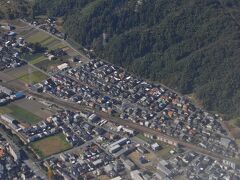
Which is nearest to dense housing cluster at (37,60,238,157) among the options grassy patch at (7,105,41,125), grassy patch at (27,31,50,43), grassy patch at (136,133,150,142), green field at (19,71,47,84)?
green field at (19,71,47,84)

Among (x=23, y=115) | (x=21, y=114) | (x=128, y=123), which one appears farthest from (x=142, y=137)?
(x=21, y=114)

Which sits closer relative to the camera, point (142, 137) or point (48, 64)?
point (142, 137)

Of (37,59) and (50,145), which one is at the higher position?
(37,59)

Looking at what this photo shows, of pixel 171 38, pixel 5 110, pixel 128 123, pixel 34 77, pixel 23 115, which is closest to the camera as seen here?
pixel 128 123

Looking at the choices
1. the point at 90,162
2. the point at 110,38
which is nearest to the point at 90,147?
the point at 90,162

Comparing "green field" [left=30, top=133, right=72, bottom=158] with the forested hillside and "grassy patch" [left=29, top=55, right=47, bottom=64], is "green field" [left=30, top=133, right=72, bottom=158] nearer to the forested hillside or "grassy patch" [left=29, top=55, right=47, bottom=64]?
the forested hillside

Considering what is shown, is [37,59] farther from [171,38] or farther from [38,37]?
[171,38]

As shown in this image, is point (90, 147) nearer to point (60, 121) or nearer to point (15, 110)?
point (60, 121)

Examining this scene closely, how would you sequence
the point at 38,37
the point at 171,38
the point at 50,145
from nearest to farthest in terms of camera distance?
the point at 50,145 < the point at 171,38 < the point at 38,37
